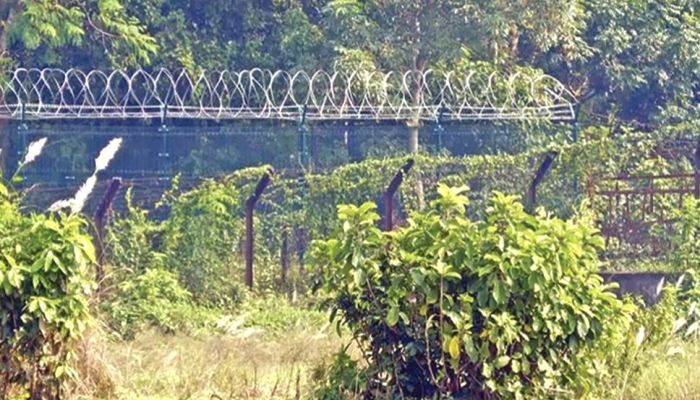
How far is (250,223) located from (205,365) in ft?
13.8

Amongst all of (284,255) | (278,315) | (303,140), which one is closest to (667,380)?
(278,315)

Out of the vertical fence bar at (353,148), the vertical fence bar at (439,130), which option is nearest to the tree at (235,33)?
the vertical fence bar at (353,148)

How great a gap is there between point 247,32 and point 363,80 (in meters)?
3.76

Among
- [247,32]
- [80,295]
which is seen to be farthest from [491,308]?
[247,32]

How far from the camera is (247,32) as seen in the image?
20.5m

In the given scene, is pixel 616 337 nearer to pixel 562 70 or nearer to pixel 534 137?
pixel 534 137

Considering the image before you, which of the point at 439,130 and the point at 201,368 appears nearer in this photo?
the point at 201,368

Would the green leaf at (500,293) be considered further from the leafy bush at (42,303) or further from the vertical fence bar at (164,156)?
the vertical fence bar at (164,156)

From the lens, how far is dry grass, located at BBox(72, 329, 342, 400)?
8.03 m

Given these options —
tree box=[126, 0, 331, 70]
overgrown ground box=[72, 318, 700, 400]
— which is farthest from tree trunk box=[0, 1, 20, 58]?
overgrown ground box=[72, 318, 700, 400]

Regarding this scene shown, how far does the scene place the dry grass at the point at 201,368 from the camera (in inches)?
316

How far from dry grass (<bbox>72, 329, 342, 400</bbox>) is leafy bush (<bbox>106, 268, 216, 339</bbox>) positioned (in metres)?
1.25

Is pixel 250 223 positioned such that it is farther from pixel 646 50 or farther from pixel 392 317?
pixel 646 50

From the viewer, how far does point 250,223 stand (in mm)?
12820
